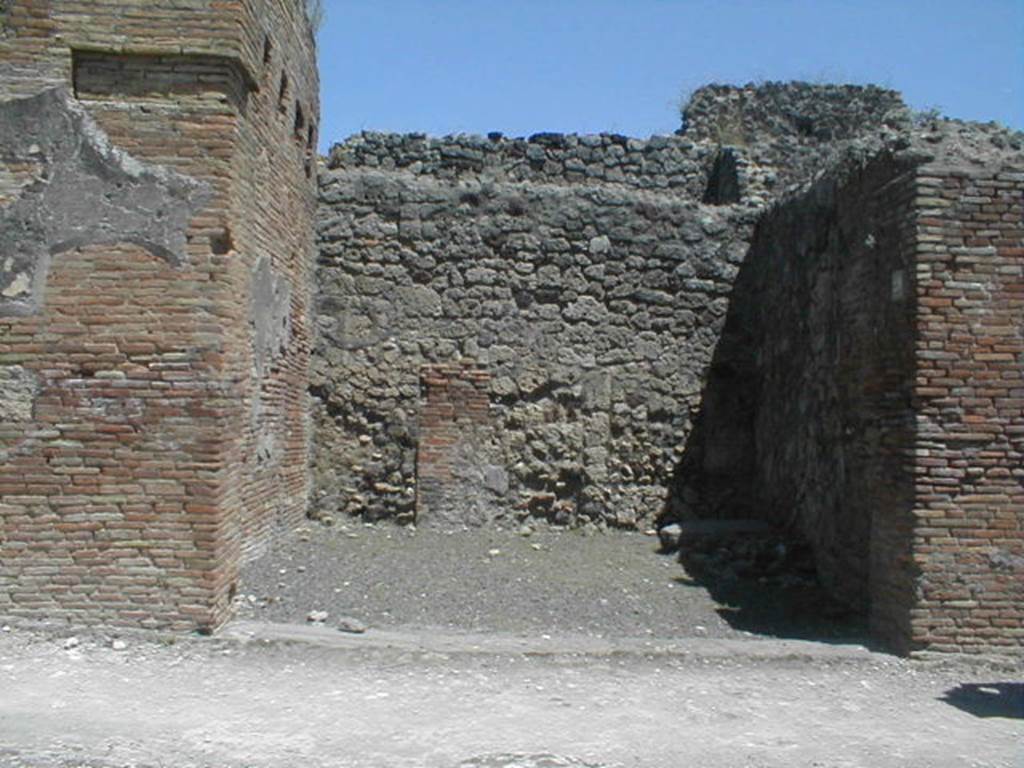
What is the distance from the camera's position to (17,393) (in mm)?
6281

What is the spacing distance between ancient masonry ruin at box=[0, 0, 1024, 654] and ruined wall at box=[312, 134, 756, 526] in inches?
1.1

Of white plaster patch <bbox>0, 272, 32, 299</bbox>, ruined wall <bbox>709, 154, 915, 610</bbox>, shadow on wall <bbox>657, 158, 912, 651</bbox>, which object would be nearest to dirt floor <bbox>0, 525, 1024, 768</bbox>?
shadow on wall <bbox>657, 158, 912, 651</bbox>

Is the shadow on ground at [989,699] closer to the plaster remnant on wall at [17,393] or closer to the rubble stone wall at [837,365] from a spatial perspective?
the rubble stone wall at [837,365]

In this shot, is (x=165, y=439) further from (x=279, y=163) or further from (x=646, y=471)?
(x=646, y=471)

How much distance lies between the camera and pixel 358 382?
387 inches

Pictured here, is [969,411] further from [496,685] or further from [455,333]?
[455,333]

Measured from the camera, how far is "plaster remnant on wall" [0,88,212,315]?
6332mm

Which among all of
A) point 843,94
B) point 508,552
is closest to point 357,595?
point 508,552

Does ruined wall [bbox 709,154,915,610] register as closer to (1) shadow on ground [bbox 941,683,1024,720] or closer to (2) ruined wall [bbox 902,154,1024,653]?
(2) ruined wall [bbox 902,154,1024,653]

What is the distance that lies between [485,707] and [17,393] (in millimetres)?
3331

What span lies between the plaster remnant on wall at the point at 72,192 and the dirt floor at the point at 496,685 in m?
2.30

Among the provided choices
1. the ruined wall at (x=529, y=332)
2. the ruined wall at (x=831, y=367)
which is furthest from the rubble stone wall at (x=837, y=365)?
the ruined wall at (x=529, y=332)

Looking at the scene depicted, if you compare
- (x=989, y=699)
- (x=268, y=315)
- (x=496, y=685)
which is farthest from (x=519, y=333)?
(x=989, y=699)

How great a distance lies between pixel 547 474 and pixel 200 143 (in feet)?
15.6
